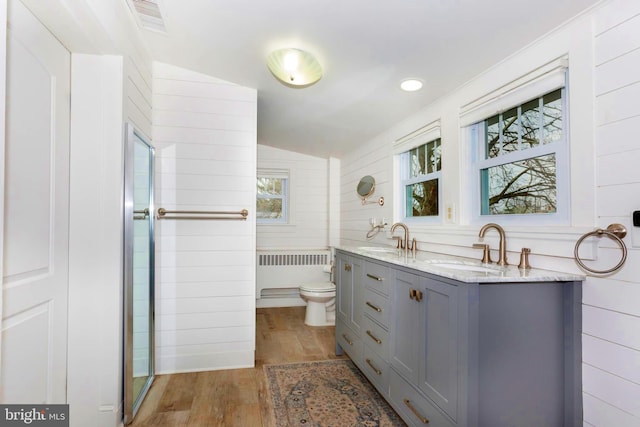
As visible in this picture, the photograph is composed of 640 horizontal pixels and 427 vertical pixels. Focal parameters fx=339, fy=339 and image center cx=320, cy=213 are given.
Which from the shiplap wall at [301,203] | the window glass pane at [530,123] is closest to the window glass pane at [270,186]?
the shiplap wall at [301,203]

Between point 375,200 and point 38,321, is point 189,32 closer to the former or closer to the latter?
point 38,321

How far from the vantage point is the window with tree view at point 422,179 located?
2592 millimetres

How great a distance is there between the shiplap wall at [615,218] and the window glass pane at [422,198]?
1285 mm

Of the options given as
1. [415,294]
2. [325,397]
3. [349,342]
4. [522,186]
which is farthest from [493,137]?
[325,397]

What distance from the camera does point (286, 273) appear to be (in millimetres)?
4203

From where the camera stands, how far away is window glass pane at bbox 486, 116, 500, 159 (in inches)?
78.9

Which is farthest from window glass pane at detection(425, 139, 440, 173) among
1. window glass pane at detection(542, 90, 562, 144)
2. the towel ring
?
the towel ring

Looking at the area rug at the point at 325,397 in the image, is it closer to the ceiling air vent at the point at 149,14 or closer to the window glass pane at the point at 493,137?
the window glass pane at the point at 493,137

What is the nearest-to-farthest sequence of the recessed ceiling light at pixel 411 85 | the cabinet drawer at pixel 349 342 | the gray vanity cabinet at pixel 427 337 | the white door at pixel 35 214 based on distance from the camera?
the white door at pixel 35 214, the gray vanity cabinet at pixel 427 337, the recessed ceiling light at pixel 411 85, the cabinet drawer at pixel 349 342

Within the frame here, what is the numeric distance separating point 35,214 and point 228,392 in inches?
60.4

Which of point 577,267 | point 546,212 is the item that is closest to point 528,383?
point 577,267

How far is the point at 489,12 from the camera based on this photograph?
146 centimetres

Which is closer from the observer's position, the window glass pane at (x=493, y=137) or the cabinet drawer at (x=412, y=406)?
the cabinet drawer at (x=412, y=406)

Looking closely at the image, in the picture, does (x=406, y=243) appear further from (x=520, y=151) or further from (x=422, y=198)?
(x=520, y=151)
